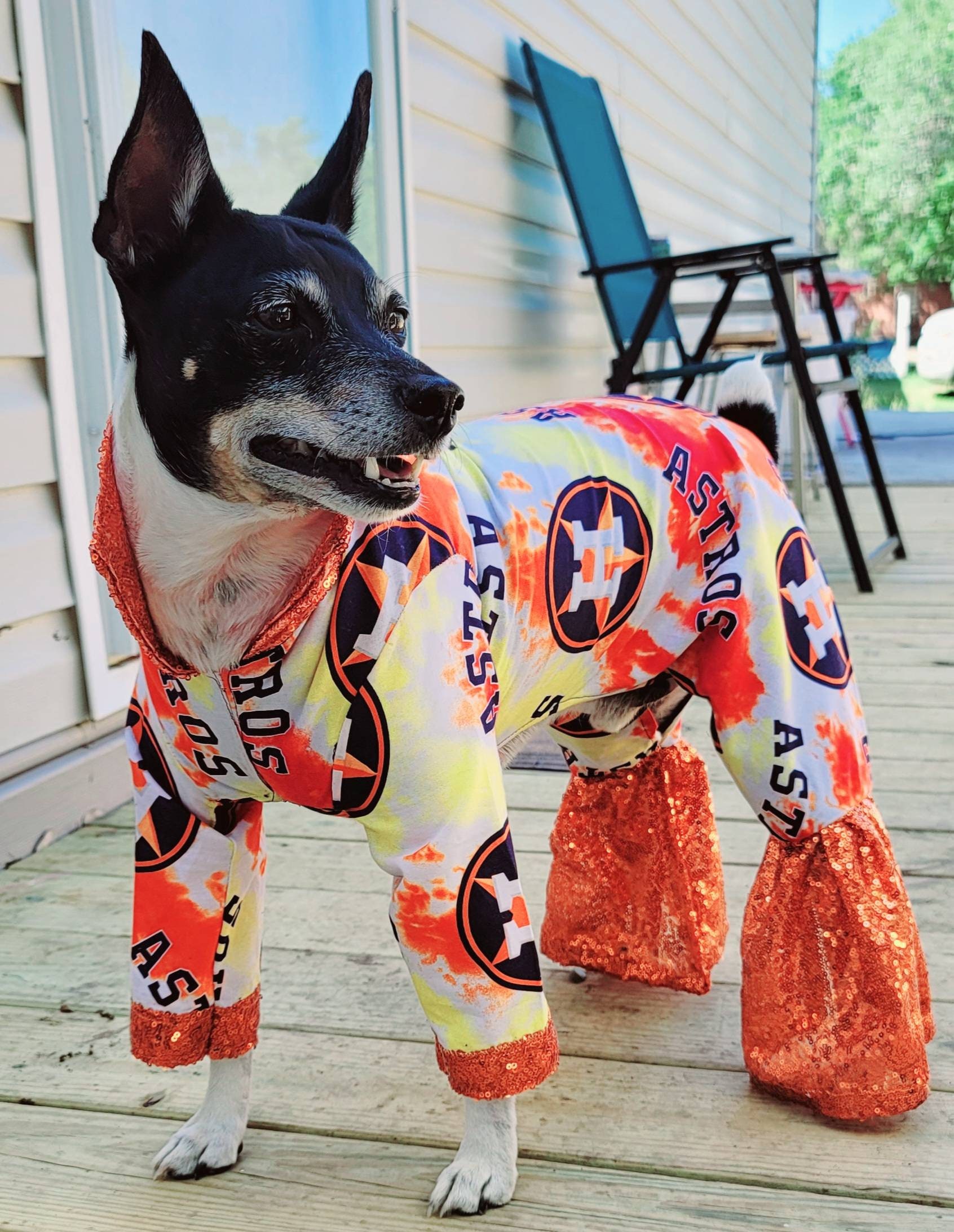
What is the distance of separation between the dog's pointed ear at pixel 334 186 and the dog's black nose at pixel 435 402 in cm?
29

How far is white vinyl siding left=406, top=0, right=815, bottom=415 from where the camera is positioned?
3514 mm

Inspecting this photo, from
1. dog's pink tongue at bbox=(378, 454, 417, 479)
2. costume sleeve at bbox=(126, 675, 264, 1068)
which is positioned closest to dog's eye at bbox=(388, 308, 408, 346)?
dog's pink tongue at bbox=(378, 454, 417, 479)

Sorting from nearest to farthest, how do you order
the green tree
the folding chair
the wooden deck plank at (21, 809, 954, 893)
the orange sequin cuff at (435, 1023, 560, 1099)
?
1. the orange sequin cuff at (435, 1023, 560, 1099)
2. the wooden deck plank at (21, 809, 954, 893)
3. the folding chair
4. the green tree

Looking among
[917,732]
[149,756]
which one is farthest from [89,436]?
[917,732]

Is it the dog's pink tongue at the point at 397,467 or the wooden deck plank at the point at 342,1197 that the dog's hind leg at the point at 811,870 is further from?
the dog's pink tongue at the point at 397,467

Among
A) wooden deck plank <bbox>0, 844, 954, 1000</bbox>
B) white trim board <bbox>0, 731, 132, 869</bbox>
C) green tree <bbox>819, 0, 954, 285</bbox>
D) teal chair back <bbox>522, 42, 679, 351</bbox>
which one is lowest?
wooden deck plank <bbox>0, 844, 954, 1000</bbox>

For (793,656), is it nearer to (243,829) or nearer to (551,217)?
(243,829)

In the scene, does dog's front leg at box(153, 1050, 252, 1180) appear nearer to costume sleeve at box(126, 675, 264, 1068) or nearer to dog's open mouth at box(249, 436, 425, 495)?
costume sleeve at box(126, 675, 264, 1068)

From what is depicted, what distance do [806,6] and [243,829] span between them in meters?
11.8

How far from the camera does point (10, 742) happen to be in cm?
222

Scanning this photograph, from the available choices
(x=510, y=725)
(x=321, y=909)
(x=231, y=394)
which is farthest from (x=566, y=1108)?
(x=231, y=394)

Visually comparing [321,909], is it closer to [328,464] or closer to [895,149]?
[328,464]

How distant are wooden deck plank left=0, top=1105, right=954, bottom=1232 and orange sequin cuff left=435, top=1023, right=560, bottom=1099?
0.15m

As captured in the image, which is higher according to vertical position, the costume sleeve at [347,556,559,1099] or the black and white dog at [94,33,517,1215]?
the black and white dog at [94,33,517,1215]
